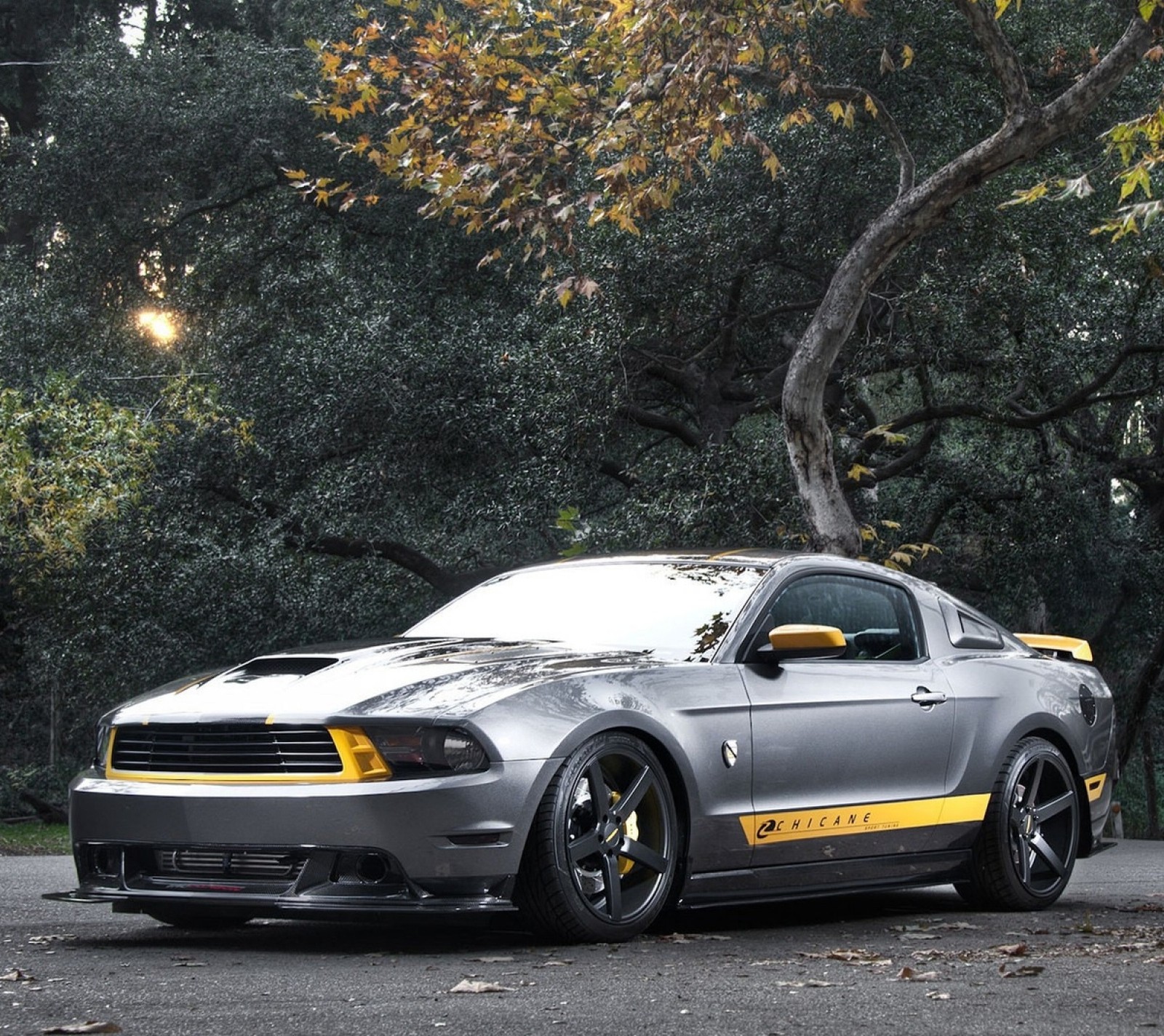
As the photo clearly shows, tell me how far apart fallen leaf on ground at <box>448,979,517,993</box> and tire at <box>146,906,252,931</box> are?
166 cm

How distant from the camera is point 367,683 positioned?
20.2 ft

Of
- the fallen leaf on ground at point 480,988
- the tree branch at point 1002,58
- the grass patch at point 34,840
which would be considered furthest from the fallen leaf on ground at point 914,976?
the grass patch at point 34,840

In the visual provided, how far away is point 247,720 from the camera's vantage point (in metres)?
5.99

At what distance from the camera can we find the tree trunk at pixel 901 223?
1291cm

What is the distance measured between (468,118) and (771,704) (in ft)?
26.8

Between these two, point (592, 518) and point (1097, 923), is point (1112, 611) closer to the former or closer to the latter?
point (592, 518)

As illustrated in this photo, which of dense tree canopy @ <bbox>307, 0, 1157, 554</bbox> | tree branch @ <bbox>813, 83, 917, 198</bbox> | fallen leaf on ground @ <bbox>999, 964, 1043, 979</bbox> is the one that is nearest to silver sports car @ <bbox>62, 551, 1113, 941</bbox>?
fallen leaf on ground @ <bbox>999, 964, 1043, 979</bbox>

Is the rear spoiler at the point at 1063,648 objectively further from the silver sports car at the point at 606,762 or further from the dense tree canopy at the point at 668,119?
the dense tree canopy at the point at 668,119

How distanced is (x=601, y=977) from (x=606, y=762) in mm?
1032

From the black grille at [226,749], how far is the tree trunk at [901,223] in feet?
26.0

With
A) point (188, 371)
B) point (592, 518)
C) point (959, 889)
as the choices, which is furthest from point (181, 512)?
point (959, 889)

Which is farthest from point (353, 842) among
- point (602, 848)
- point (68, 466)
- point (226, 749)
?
point (68, 466)

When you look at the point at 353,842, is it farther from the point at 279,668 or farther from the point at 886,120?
the point at 886,120

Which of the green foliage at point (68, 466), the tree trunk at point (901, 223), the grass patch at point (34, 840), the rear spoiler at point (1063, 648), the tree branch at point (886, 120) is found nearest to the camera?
the rear spoiler at point (1063, 648)
